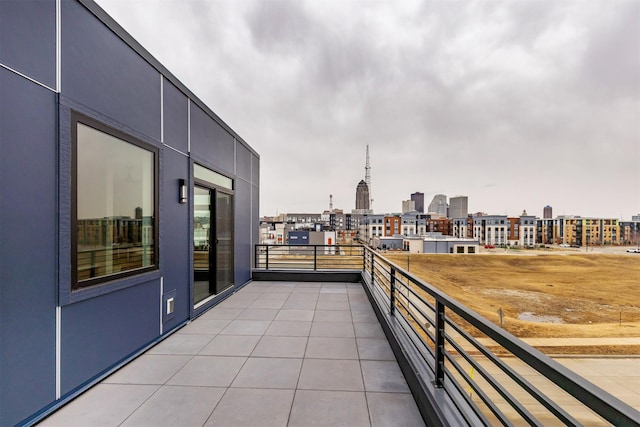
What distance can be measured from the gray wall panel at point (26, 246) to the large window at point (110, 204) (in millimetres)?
205

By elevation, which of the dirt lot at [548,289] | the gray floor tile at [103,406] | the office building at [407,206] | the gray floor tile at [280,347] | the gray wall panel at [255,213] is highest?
the office building at [407,206]

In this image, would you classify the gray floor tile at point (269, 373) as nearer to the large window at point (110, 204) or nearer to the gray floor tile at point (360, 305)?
the large window at point (110, 204)

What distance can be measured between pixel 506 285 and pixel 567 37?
88.0ft

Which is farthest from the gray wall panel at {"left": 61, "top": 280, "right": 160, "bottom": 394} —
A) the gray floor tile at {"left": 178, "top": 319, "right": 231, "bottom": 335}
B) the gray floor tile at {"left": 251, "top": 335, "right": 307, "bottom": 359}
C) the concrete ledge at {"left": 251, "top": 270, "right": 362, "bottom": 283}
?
the concrete ledge at {"left": 251, "top": 270, "right": 362, "bottom": 283}

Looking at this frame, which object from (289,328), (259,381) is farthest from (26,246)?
(289,328)

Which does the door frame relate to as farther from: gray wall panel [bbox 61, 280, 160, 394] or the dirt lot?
the dirt lot

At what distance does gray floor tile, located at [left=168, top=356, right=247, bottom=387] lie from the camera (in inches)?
90.1

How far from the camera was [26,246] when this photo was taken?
1.77 m

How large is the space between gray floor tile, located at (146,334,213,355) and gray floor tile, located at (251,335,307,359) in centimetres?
68

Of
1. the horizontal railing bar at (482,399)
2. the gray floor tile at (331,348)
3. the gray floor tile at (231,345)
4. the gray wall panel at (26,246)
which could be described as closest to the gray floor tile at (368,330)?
the gray floor tile at (331,348)

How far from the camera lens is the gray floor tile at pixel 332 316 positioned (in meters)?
3.79

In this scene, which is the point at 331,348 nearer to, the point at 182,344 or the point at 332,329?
the point at 332,329

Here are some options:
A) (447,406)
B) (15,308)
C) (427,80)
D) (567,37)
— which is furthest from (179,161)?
(567,37)

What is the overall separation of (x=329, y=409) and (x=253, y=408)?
0.56m
